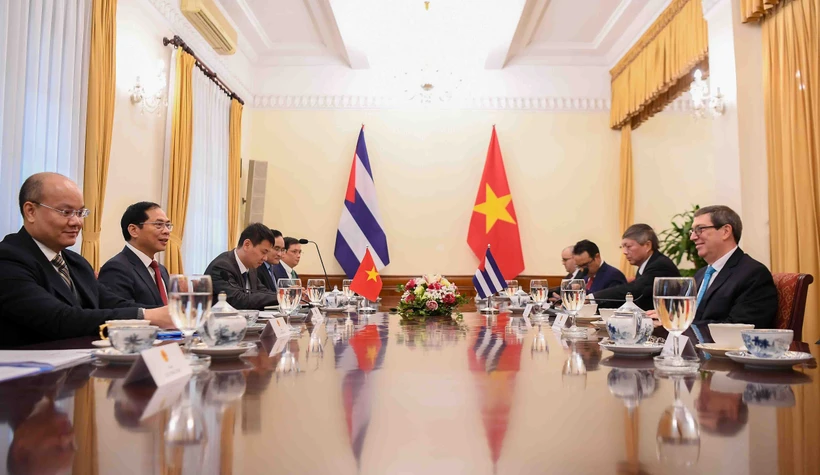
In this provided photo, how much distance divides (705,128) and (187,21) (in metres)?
6.22

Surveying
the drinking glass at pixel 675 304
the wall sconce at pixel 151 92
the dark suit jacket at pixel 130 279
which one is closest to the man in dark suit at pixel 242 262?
the dark suit jacket at pixel 130 279

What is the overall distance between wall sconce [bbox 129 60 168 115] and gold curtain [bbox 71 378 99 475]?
458 centimetres

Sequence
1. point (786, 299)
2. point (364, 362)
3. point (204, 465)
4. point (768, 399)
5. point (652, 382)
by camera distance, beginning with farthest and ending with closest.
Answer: point (786, 299) < point (364, 362) < point (652, 382) < point (768, 399) < point (204, 465)

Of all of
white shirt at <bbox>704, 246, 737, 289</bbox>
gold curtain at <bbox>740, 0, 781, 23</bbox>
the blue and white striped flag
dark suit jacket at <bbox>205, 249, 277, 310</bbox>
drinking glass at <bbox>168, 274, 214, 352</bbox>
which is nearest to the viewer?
drinking glass at <bbox>168, 274, 214, 352</bbox>

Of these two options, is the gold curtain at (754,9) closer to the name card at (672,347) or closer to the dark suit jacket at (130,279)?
the name card at (672,347)

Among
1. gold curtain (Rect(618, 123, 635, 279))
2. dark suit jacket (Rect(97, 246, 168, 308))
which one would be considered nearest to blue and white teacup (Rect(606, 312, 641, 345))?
dark suit jacket (Rect(97, 246, 168, 308))

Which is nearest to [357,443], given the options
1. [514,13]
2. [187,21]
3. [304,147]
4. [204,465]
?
[204,465]

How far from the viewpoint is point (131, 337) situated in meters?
1.29

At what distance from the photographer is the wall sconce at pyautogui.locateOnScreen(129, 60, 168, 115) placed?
507 centimetres

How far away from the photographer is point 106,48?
4516 mm

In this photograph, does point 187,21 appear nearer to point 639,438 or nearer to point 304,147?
point 304,147

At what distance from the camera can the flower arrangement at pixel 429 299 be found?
3.15 m

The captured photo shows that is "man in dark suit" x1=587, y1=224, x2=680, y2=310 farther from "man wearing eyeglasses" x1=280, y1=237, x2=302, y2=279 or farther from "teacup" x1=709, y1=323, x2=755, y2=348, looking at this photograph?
"man wearing eyeglasses" x1=280, y1=237, x2=302, y2=279

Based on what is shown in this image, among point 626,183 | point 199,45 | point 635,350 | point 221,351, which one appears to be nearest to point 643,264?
point 635,350
